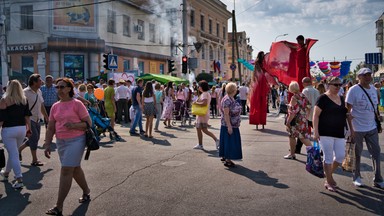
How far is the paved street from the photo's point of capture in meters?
4.89

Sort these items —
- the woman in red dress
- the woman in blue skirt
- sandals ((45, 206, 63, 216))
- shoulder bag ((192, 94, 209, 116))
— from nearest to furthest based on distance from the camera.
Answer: sandals ((45, 206, 63, 216)) < the woman in blue skirt < shoulder bag ((192, 94, 209, 116)) < the woman in red dress

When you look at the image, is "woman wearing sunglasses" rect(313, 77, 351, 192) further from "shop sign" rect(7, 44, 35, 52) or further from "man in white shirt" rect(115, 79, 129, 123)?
"shop sign" rect(7, 44, 35, 52)

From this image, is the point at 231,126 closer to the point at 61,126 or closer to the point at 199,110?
the point at 199,110

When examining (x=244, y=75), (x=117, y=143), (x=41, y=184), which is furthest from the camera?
(x=244, y=75)

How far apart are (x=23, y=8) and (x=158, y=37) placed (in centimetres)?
1245

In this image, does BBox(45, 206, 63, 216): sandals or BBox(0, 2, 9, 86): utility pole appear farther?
BBox(0, 2, 9, 86): utility pole

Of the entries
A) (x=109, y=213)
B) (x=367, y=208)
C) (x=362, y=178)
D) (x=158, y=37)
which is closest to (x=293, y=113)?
(x=362, y=178)

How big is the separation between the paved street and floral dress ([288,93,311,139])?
62cm

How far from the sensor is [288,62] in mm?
10914

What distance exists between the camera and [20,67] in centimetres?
2730

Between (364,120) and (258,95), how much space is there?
7.18 meters

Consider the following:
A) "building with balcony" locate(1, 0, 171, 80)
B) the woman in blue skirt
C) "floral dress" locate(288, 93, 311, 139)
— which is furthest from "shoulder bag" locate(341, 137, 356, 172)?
"building with balcony" locate(1, 0, 171, 80)

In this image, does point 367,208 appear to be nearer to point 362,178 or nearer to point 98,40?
point 362,178

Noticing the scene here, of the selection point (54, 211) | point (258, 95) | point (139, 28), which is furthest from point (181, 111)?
point (139, 28)
